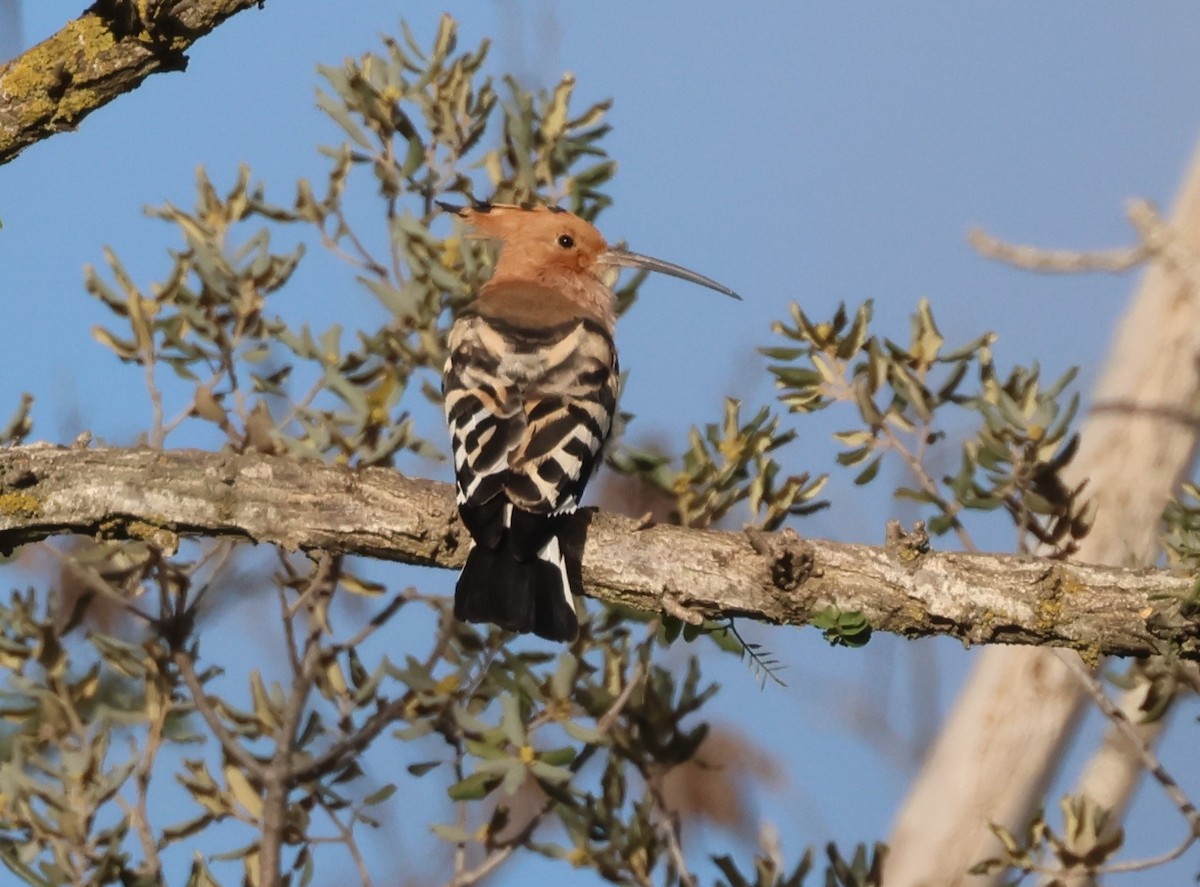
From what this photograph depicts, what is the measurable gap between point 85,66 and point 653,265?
191cm

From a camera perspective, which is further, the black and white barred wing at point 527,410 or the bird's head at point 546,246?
the bird's head at point 546,246

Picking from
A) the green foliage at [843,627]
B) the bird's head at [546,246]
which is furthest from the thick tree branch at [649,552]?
the bird's head at [546,246]

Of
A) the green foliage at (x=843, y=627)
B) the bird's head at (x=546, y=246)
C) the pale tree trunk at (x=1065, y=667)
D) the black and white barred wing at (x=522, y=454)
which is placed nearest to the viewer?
the green foliage at (x=843, y=627)

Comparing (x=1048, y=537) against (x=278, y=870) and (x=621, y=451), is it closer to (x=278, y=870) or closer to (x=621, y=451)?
(x=621, y=451)

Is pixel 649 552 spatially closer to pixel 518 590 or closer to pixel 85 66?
pixel 518 590

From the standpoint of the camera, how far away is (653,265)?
397cm

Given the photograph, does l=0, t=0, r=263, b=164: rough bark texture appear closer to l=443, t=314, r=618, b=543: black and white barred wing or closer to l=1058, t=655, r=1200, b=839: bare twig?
l=443, t=314, r=618, b=543: black and white barred wing

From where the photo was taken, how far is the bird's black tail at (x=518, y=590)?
2.33 meters

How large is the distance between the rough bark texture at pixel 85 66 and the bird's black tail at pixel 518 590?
2.87ft

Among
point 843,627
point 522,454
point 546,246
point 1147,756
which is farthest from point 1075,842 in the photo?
point 546,246

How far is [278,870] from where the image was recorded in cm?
264

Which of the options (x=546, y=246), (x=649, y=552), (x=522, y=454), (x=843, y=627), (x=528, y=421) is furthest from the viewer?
(x=546, y=246)

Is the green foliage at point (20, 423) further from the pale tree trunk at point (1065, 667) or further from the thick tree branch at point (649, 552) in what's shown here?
the pale tree trunk at point (1065, 667)

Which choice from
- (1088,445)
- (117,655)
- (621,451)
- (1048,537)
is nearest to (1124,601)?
(1048,537)
